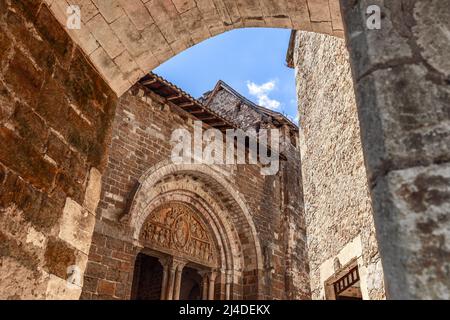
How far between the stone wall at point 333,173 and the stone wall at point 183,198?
3.16 m

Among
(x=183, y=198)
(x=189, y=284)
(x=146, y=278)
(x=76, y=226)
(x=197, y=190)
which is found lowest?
(x=76, y=226)

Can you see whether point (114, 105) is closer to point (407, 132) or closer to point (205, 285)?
point (407, 132)

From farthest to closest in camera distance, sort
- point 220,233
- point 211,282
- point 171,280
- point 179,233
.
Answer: point 220,233
point 211,282
point 179,233
point 171,280

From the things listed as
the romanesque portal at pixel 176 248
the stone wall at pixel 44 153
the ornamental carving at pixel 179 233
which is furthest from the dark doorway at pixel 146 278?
the stone wall at pixel 44 153

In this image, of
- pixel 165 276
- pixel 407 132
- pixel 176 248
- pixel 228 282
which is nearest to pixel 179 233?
pixel 176 248

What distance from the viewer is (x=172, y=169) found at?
8.29 m

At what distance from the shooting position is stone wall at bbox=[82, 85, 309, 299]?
259 inches

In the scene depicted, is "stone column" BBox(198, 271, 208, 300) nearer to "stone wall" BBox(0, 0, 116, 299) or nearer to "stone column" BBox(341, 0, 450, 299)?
"stone wall" BBox(0, 0, 116, 299)

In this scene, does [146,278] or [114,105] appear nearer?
[114,105]

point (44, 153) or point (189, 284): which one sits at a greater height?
point (189, 284)

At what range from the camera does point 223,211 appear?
967 cm

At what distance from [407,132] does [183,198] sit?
325 inches
